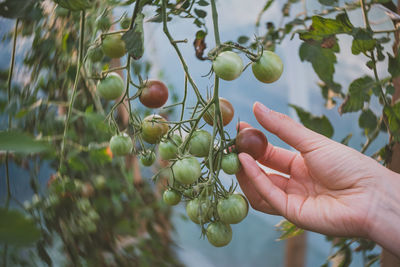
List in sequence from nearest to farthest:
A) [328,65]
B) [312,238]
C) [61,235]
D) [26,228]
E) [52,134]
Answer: [26,228] → [328,65] → [61,235] → [52,134] → [312,238]

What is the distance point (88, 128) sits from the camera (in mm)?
1275

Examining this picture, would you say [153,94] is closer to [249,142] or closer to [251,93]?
[249,142]

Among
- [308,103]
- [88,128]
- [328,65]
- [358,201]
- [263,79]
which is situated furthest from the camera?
[308,103]

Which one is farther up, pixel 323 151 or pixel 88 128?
pixel 88 128

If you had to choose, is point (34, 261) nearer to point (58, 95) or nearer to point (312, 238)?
point (58, 95)

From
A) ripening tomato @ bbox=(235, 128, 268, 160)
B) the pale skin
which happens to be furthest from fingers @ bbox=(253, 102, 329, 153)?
ripening tomato @ bbox=(235, 128, 268, 160)

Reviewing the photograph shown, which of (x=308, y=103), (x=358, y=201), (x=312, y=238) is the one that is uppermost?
(x=308, y=103)

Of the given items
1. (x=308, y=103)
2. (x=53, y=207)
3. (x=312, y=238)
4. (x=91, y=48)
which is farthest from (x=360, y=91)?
(x=312, y=238)

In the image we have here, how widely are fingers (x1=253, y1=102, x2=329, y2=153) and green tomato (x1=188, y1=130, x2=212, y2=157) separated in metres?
0.18

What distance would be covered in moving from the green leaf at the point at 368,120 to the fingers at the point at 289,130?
0.20 m

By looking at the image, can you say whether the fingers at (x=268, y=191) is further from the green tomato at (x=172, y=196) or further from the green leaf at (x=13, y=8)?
the green leaf at (x=13, y=8)

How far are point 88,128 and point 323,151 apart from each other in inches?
35.6

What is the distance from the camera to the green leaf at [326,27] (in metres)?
0.60

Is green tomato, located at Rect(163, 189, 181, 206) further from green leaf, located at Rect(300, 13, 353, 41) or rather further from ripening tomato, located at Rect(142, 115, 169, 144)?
green leaf, located at Rect(300, 13, 353, 41)
